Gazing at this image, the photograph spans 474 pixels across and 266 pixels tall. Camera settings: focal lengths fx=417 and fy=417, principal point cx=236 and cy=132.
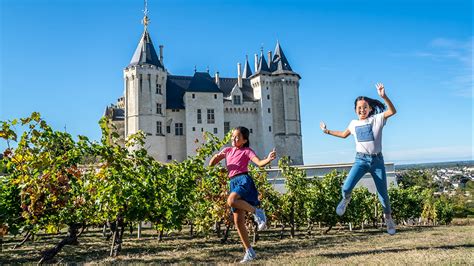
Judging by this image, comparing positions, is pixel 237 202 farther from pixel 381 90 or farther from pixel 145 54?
pixel 145 54

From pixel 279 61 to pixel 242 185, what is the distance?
181 feet

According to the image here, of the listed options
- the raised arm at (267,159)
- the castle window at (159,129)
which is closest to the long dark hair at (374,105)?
the raised arm at (267,159)

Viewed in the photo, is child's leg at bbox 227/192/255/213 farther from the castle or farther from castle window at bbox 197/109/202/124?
castle window at bbox 197/109/202/124

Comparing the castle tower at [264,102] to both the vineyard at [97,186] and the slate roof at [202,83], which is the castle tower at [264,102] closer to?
the slate roof at [202,83]

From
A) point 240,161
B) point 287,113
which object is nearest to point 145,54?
point 287,113

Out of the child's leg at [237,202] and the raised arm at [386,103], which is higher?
the raised arm at [386,103]

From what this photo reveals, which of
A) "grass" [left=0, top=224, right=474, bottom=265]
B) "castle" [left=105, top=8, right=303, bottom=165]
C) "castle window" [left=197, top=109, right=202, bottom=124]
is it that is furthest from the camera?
"castle window" [left=197, top=109, right=202, bottom=124]

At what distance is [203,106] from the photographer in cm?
5434

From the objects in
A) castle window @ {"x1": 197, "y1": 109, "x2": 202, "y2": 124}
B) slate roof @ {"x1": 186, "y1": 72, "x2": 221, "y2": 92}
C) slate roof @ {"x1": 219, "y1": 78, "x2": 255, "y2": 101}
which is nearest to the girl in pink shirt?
castle window @ {"x1": 197, "y1": 109, "x2": 202, "y2": 124}

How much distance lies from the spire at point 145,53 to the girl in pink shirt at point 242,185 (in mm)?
47247

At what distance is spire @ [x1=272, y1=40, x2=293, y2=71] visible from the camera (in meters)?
59.1

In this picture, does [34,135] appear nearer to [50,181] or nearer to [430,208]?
[50,181]

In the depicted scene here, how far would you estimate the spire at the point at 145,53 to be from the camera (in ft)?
170

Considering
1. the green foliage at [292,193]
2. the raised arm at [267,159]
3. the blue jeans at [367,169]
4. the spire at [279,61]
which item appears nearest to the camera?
the raised arm at [267,159]
